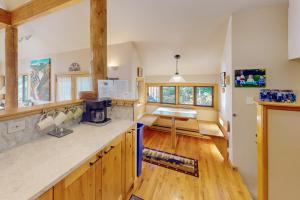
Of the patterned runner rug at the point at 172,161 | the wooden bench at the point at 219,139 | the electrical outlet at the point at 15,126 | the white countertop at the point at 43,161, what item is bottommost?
the patterned runner rug at the point at 172,161

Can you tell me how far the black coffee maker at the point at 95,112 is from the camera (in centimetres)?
172

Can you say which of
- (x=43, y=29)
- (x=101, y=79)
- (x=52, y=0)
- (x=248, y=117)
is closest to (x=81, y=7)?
(x=52, y=0)

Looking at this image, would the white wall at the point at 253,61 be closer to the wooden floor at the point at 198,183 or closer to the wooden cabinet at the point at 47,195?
the wooden floor at the point at 198,183

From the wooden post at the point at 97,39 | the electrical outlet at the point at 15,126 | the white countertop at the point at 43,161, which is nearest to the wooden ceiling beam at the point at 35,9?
the wooden post at the point at 97,39

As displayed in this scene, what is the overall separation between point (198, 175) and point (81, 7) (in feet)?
13.0

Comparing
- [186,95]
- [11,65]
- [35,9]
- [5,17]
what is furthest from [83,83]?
[186,95]

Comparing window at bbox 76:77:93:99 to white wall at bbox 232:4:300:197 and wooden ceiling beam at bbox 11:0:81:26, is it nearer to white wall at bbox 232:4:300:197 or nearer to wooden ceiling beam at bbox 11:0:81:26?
wooden ceiling beam at bbox 11:0:81:26

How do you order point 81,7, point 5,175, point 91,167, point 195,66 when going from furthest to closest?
point 195,66 < point 81,7 < point 91,167 < point 5,175

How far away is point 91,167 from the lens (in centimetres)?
104

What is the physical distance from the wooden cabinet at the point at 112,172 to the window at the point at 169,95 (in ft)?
11.8

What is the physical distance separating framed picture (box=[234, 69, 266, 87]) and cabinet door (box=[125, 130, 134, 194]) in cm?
201

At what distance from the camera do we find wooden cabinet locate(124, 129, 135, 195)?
1662 mm

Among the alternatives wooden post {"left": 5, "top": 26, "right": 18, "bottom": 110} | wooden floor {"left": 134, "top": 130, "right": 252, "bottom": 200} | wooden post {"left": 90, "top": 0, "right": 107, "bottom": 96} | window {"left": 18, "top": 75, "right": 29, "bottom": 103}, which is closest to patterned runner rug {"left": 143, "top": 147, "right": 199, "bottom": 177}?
wooden floor {"left": 134, "top": 130, "right": 252, "bottom": 200}

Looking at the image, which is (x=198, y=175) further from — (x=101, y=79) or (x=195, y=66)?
(x=195, y=66)
